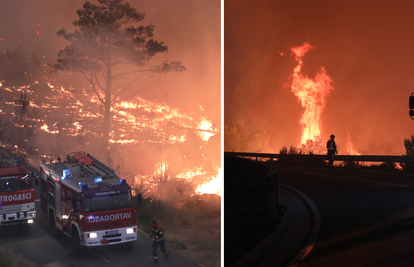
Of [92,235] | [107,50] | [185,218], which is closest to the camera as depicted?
[92,235]

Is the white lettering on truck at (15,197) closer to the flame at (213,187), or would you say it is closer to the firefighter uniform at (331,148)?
the flame at (213,187)

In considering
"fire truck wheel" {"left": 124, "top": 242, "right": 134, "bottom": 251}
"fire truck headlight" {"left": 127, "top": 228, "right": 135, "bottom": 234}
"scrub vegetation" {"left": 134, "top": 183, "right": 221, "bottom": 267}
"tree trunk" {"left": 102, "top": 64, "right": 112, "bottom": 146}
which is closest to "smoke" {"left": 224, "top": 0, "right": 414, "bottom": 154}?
"scrub vegetation" {"left": 134, "top": 183, "right": 221, "bottom": 267}

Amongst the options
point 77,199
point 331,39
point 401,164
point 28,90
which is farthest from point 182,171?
point 401,164

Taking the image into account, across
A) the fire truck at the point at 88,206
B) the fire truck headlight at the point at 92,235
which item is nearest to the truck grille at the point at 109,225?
the fire truck at the point at 88,206

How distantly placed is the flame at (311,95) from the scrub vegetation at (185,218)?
10.9 feet

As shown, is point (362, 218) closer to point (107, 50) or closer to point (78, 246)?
point (78, 246)

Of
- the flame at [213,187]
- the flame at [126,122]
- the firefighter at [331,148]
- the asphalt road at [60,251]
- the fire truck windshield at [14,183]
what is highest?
the flame at [126,122]

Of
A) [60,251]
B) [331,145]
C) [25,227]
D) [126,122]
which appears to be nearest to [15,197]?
[25,227]

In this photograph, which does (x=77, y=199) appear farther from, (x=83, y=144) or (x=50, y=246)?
(x=83, y=144)

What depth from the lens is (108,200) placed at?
775cm

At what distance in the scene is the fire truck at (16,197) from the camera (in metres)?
7.64

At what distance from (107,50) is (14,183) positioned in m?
3.96

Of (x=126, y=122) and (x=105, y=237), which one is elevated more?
(x=126, y=122)

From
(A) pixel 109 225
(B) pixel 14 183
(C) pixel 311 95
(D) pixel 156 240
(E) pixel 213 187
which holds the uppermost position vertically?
(C) pixel 311 95
